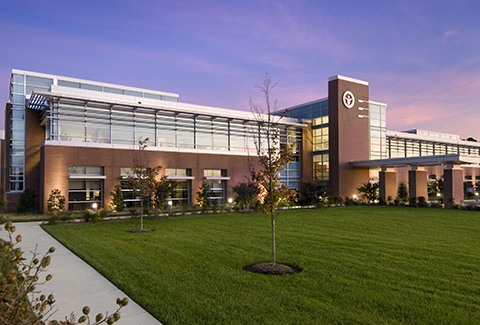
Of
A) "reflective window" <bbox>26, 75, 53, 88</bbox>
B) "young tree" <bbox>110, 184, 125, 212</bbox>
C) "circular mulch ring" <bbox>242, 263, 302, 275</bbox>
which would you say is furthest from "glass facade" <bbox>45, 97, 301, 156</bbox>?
"circular mulch ring" <bbox>242, 263, 302, 275</bbox>

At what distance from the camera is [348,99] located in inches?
1570

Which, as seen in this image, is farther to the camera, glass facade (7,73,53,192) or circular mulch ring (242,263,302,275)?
glass facade (7,73,53,192)

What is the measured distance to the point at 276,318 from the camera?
572 centimetres

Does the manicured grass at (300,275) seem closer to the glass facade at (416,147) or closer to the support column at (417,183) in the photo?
the support column at (417,183)

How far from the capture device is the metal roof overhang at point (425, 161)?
29.7m

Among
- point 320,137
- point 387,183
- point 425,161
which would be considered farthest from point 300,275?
point 320,137

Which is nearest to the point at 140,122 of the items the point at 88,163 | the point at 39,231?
the point at 88,163

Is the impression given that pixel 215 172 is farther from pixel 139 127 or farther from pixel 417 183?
pixel 417 183

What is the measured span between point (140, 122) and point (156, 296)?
25.2 m

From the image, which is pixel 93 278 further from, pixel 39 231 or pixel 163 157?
pixel 163 157

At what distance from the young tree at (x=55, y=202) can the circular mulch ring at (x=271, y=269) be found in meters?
19.7

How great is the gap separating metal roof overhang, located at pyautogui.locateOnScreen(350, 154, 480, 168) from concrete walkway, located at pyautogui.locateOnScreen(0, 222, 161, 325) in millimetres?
30412

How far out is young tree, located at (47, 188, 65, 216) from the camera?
953 inches

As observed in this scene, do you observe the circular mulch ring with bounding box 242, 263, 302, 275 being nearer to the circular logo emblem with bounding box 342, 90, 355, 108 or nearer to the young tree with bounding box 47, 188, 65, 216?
the young tree with bounding box 47, 188, 65, 216
